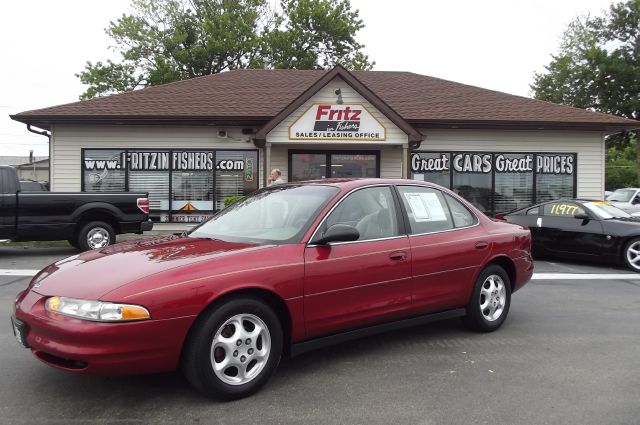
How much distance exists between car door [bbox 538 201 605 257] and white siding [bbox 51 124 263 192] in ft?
25.1

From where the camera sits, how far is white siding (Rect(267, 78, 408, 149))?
13.6 m

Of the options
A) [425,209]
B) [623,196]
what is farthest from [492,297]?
[623,196]

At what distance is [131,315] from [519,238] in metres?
3.95

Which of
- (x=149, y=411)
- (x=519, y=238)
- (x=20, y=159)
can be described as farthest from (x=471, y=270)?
(x=20, y=159)

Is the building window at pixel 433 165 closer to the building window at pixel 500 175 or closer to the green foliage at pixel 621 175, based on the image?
the building window at pixel 500 175

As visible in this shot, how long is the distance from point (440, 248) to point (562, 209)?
6742mm

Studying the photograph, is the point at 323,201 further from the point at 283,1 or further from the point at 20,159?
the point at 20,159

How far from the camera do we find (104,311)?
313 centimetres

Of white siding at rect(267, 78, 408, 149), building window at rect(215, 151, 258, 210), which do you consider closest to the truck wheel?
building window at rect(215, 151, 258, 210)

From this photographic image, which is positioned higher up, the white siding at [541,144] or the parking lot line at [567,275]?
the white siding at [541,144]

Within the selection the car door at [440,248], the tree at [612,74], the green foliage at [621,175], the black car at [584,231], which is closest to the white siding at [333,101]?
the black car at [584,231]

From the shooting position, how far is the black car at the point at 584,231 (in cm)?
941

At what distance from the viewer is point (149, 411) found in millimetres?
3361

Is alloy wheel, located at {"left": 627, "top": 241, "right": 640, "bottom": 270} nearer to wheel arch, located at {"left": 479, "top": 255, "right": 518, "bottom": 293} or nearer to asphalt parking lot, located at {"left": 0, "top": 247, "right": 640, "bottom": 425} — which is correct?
asphalt parking lot, located at {"left": 0, "top": 247, "right": 640, "bottom": 425}
